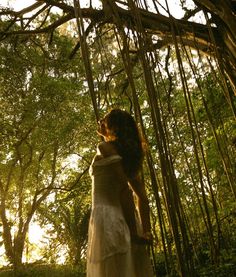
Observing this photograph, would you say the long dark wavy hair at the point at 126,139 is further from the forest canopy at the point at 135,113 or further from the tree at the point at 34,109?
the tree at the point at 34,109

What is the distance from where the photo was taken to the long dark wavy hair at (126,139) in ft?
5.24

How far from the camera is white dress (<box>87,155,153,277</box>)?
1478 mm

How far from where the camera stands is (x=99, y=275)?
1486 mm

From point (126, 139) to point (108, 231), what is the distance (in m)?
0.37

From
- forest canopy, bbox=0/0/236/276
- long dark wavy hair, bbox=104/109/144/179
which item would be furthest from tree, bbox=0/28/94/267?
long dark wavy hair, bbox=104/109/144/179

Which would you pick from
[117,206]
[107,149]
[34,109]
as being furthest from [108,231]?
[34,109]

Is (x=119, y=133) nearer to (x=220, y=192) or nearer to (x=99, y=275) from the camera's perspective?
(x=99, y=275)

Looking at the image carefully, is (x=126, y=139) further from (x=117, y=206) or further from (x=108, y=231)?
(x=108, y=231)

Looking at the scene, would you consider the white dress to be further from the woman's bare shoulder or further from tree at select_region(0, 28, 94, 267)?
tree at select_region(0, 28, 94, 267)

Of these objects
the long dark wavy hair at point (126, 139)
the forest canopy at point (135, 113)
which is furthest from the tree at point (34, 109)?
the long dark wavy hair at point (126, 139)

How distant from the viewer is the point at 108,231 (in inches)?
58.8

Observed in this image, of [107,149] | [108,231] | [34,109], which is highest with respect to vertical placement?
[34,109]

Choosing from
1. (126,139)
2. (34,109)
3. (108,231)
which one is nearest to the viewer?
(108,231)

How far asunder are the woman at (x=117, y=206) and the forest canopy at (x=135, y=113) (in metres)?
0.08
